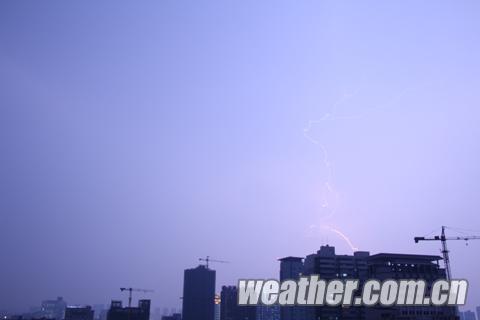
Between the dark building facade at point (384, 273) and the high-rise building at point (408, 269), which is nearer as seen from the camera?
the dark building facade at point (384, 273)

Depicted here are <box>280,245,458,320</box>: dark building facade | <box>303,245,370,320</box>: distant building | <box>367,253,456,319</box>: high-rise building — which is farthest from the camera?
<box>303,245,370,320</box>: distant building

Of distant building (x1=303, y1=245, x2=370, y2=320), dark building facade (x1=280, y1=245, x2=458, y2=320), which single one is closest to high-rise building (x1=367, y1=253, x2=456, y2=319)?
dark building facade (x1=280, y1=245, x2=458, y2=320)

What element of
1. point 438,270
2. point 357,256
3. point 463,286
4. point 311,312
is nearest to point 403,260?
point 438,270

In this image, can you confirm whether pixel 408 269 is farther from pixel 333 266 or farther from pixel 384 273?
pixel 333 266

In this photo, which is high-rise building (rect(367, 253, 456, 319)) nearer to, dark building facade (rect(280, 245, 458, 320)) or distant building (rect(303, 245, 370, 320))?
dark building facade (rect(280, 245, 458, 320))

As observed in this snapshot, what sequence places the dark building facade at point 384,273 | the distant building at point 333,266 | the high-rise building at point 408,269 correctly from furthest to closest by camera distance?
1. the distant building at point 333,266
2. the high-rise building at point 408,269
3. the dark building facade at point 384,273

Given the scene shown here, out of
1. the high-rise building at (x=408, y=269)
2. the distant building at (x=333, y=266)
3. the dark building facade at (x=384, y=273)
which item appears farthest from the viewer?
the distant building at (x=333, y=266)

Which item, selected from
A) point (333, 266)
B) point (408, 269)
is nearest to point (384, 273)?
point (408, 269)

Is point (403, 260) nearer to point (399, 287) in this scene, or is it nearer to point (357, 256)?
point (357, 256)

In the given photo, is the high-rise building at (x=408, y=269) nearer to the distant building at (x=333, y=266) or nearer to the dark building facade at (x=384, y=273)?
the dark building facade at (x=384, y=273)

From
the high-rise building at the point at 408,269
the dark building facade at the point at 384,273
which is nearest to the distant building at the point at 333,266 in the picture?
the dark building facade at the point at 384,273

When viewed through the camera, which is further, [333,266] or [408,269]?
[333,266]

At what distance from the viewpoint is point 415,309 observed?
12619cm

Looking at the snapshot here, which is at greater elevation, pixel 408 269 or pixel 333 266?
pixel 333 266
